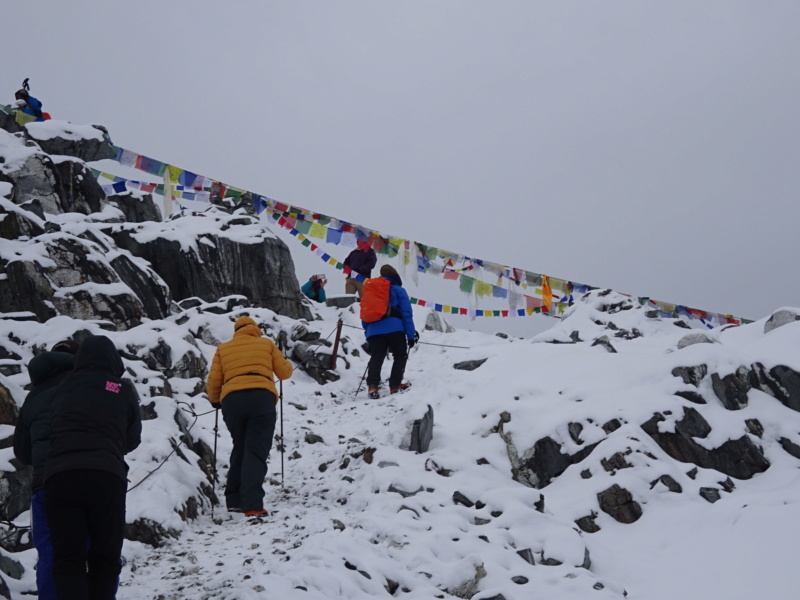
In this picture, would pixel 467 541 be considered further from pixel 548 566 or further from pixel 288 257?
pixel 288 257

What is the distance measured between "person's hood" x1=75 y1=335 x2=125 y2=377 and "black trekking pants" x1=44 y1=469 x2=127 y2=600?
2.40 ft

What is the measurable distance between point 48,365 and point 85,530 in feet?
4.12

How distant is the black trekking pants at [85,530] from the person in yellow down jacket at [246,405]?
2.77 meters

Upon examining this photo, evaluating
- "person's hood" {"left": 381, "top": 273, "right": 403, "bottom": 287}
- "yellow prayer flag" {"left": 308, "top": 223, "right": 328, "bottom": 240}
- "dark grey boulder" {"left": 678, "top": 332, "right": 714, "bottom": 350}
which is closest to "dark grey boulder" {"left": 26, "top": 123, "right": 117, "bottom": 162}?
"yellow prayer flag" {"left": 308, "top": 223, "right": 328, "bottom": 240}

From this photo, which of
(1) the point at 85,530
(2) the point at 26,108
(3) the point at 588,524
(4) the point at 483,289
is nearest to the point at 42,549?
(1) the point at 85,530

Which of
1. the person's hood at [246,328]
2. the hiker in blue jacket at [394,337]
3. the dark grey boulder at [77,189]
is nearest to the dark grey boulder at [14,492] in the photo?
the person's hood at [246,328]

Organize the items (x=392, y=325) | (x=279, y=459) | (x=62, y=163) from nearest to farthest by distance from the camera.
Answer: (x=279, y=459), (x=392, y=325), (x=62, y=163)

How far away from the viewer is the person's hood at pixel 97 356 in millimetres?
4750

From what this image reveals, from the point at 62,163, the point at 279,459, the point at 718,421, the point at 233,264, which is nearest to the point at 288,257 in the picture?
the point at 233,264

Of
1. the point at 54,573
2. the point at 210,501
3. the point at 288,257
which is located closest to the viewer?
the point at 54,573

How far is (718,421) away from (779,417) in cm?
69

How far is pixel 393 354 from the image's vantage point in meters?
12.3

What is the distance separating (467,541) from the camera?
6.03 m

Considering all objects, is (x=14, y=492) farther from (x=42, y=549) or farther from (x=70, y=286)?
(x=70, y=286)
